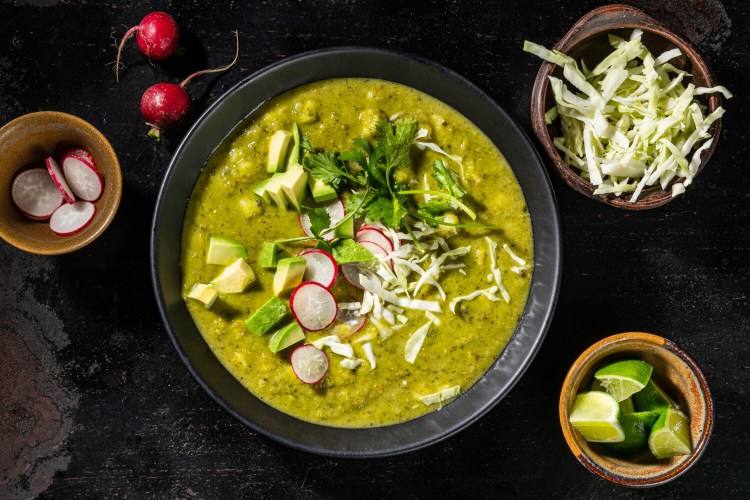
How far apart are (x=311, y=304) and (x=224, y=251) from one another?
1.45 ft

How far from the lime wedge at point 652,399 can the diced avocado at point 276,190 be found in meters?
1.83

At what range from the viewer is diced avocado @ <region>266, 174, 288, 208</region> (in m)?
2.71

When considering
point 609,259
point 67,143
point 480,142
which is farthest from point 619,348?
point 67,143

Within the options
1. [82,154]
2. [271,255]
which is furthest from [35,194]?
[271,255]

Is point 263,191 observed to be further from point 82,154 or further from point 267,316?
point 82,154

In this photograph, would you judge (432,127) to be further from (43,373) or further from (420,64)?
(43,373)

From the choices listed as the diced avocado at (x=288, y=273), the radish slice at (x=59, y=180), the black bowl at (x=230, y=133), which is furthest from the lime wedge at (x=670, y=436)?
the radish slice at (x=59, y=180)

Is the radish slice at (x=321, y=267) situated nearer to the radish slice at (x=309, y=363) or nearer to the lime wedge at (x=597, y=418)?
the radish slice at (x=309, y=363)

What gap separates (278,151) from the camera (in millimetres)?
2762

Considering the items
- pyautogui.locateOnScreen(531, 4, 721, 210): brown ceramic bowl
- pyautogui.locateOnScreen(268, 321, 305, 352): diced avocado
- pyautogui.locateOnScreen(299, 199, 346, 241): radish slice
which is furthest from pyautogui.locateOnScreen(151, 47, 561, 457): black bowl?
pyautogui.locateOnScreen(299, 199, 346, 241): radish slice

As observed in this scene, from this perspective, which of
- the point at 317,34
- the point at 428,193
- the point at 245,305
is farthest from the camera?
the point at 317,34

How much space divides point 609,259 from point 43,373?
2.80 m

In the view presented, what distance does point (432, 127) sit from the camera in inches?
114

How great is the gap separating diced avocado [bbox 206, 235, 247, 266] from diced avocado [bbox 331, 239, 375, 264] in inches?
16.2
